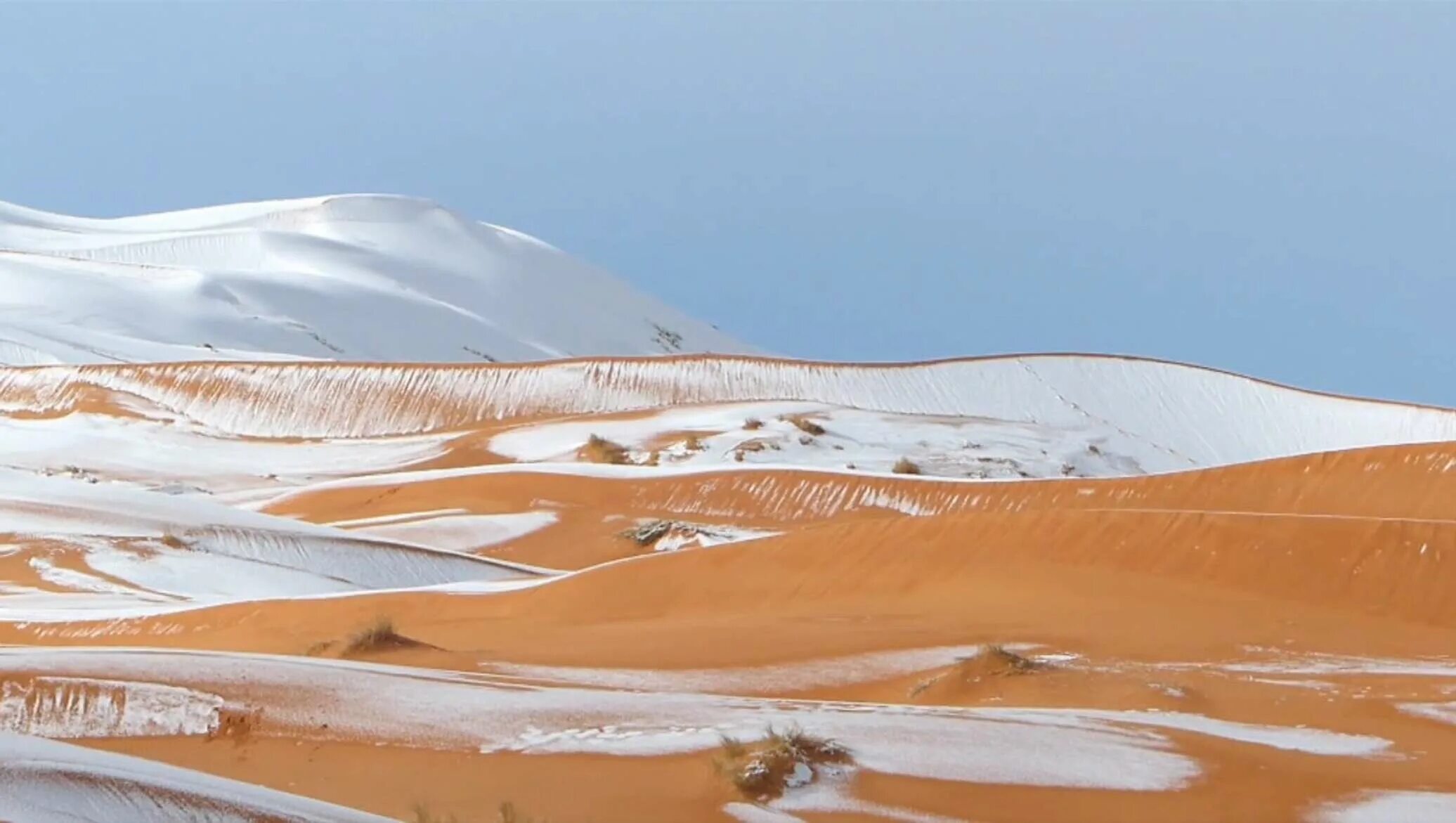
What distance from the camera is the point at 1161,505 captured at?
61.8ft

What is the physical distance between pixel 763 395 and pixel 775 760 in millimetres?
28074

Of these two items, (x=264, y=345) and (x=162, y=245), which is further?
(x=162, y=245)

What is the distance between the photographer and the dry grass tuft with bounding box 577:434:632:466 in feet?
91.3

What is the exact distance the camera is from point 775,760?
724cm

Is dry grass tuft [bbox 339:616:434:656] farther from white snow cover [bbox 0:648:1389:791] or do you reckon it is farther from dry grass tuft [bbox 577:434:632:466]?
dry grass tuft [bbox 577:434:632:466]

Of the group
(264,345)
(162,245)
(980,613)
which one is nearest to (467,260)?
(162,245)

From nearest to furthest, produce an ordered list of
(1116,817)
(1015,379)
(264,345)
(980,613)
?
(1116,817), (980,613), (1015,379), (264,345)

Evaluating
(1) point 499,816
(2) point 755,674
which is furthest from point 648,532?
(1) point 499,816

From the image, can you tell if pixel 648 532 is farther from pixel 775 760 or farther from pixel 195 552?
pixel 775 760

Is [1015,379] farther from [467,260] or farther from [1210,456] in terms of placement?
[467,260]

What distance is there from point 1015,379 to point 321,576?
763 inches

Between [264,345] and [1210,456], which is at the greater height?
[1210,456]

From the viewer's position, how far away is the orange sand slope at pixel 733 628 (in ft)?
24.2

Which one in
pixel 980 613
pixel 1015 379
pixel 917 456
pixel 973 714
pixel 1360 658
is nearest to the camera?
pixel 973 714
